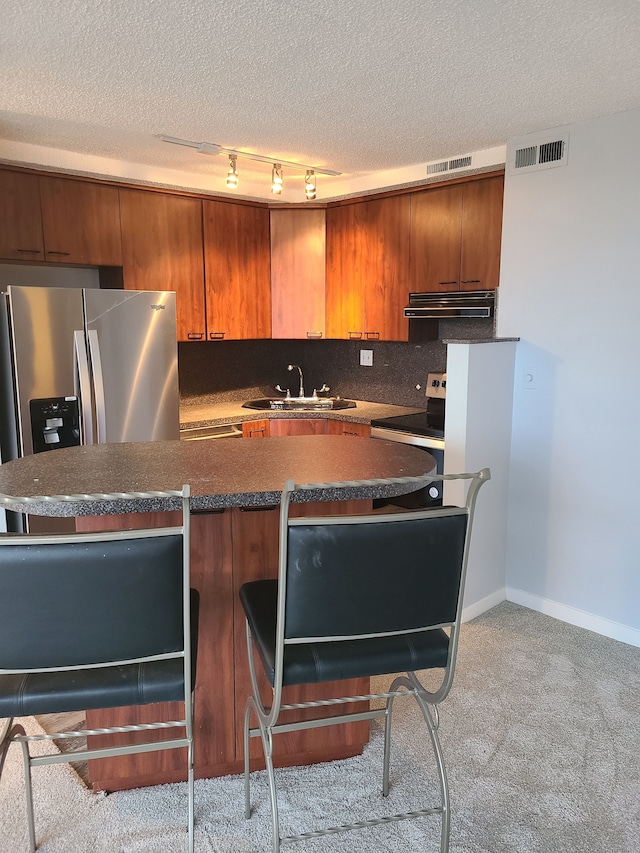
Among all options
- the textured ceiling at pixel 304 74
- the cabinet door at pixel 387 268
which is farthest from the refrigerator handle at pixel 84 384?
the cabinet door at pixel 387 268

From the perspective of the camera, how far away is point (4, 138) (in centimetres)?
330

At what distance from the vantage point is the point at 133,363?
11.8 feet

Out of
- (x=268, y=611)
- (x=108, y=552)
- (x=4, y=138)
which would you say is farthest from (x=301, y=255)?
(x=108, y=552)

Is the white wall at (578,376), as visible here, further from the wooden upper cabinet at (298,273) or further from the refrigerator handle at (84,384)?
the refrigerator handle at (84,384)

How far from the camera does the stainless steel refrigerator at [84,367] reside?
3.25 m

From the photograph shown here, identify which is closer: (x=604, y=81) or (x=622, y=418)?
(x=604, y=81)

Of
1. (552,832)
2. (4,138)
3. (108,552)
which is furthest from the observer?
(4,138)

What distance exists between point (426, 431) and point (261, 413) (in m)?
1.19

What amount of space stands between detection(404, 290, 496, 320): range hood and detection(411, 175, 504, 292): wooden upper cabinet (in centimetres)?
5

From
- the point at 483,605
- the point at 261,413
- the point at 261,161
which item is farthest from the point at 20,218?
the point at 483,605

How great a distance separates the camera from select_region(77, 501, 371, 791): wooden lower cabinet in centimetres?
198

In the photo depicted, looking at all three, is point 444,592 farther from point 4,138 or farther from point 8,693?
point 4,138

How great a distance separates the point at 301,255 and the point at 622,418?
2.49 metres

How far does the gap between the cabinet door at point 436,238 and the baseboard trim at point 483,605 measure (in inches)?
70.5
